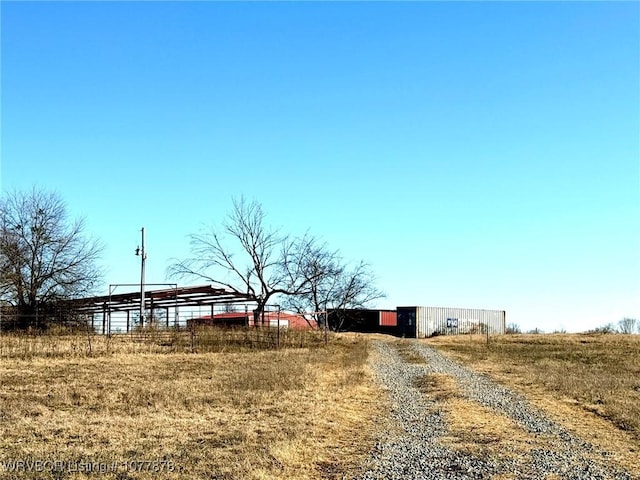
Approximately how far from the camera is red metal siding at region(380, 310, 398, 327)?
67062 millimetres

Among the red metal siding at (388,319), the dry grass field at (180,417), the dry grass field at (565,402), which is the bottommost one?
the red metal siding at (388,319)

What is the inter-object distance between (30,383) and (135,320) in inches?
784

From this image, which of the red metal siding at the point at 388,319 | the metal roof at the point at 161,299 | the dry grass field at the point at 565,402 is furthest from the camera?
the red metal siding at the point at 388,319

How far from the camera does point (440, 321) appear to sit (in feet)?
199

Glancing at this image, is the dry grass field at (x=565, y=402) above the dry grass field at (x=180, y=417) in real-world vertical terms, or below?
below

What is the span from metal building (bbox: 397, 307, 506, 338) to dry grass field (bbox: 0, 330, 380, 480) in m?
37.7

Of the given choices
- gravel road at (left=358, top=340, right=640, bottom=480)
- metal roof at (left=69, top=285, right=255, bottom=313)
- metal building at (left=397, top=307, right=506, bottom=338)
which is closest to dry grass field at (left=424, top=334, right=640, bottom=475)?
gravel road at (left=358, top=340, right=640, bottom=480)

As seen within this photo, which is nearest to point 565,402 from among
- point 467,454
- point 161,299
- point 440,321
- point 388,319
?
point 467,454

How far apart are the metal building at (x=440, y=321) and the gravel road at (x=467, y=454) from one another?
143 feet

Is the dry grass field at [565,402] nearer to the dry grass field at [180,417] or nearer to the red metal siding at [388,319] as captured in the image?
the dry grass field at [180,417]

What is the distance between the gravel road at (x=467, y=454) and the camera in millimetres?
7941

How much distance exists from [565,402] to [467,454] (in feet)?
21.0

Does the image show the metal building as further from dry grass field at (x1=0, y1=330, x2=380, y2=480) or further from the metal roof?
dry grass field at (x1=0, y1=330, x2=380, y2=480)

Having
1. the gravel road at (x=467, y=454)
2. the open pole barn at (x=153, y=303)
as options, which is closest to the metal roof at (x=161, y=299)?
the open pole barn at (x=153, y=303)
